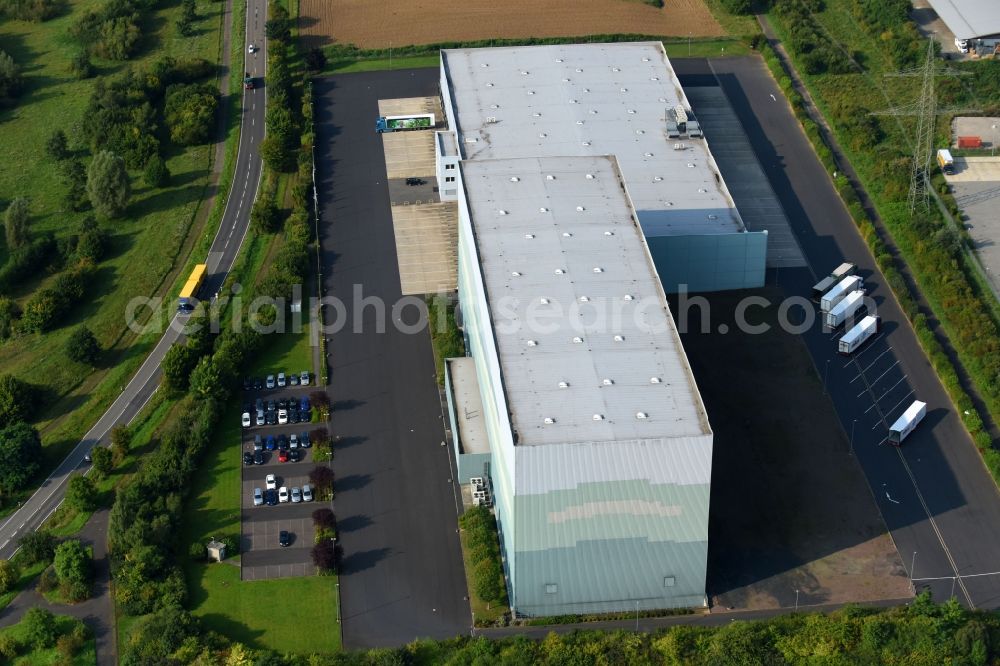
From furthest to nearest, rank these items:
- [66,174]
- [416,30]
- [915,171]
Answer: [416,30]
[66,174]
[915,171]

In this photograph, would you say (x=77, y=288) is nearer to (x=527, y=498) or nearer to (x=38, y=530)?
(x=38, y=530)

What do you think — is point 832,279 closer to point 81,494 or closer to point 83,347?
point 83,347

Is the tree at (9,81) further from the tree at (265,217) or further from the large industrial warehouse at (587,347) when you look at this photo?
the large industrial warehouse at (587,347)

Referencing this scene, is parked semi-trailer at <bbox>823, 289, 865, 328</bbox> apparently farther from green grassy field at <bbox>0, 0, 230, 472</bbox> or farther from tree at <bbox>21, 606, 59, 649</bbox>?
tree at <bbox>21, 606, 59, 649</bbox>

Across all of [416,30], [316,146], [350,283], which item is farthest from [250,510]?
[416,30]

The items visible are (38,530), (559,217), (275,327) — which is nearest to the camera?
(38,530)

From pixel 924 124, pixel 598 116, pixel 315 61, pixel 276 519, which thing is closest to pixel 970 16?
pixel 924 124

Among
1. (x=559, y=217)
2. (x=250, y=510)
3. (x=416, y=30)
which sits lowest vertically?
(x=250, y=510)
